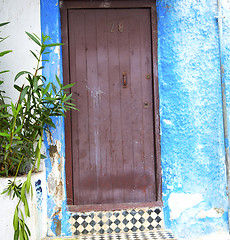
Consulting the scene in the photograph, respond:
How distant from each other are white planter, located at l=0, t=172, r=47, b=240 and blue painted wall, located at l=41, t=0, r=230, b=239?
0.41 ft

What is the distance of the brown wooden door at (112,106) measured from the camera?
127 inches

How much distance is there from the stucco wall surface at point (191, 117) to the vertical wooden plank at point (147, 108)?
0.12 meters

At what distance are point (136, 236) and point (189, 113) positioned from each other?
4.48ft

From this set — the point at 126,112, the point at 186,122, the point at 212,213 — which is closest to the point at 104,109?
the point at 126,112

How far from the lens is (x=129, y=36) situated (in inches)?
130

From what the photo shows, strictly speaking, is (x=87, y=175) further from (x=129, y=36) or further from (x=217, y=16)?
(x=217, y=16)

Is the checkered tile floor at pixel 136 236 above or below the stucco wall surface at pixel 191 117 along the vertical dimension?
below

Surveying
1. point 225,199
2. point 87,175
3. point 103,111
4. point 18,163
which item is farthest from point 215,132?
point 18,163

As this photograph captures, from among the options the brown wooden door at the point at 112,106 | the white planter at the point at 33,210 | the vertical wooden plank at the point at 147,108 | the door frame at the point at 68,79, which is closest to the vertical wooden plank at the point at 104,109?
the brown wooden door at the point at 112,106

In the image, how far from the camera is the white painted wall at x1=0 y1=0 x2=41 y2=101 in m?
3.12

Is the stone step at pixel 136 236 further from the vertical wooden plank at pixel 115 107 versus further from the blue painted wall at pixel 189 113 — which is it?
the vertical wooden plank at pixel 115 107

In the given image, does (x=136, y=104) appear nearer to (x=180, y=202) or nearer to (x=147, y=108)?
(x=147, y=108)

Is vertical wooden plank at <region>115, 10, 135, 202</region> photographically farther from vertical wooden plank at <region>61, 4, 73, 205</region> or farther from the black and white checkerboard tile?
vertical wooden plank at <region>61, 4, 73, 205</region>

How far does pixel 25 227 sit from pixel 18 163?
58 centimetres
